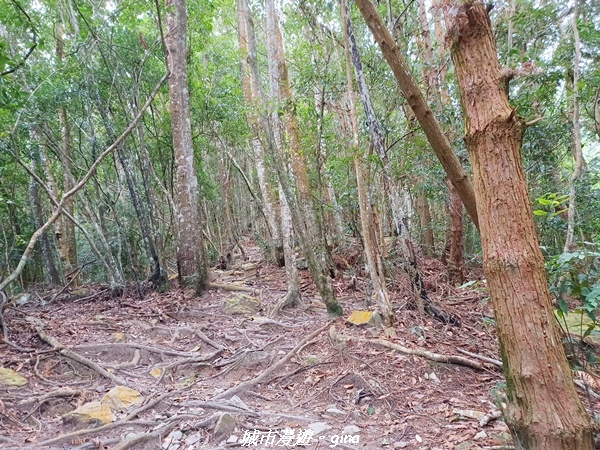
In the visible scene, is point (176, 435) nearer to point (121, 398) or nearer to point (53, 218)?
point (121, 398)

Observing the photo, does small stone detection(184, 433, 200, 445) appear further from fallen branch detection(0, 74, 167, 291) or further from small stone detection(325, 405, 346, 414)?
fallen branch detection(0, 74, 167, 291)

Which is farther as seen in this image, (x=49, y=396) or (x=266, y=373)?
(x=266, y=373)

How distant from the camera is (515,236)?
1697 millimetres

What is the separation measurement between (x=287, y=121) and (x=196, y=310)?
443 centimetres

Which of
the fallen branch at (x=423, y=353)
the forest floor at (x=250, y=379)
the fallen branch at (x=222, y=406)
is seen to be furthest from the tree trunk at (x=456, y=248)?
the fallen branch at (x=222, y=406)

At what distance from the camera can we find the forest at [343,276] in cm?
176

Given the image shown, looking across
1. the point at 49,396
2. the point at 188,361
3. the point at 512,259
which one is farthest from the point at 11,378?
the point at 512,259

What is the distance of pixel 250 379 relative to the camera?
170 inches

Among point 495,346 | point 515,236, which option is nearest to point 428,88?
point 495,346

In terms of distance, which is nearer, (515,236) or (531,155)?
(515,236)

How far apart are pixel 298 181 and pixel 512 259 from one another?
696 cm

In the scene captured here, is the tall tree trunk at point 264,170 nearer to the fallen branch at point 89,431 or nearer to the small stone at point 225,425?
the small stone at point 225,425

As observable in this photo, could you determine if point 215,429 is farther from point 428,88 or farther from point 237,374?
point 428,88

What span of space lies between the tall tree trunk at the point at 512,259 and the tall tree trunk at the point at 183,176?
271 inches
